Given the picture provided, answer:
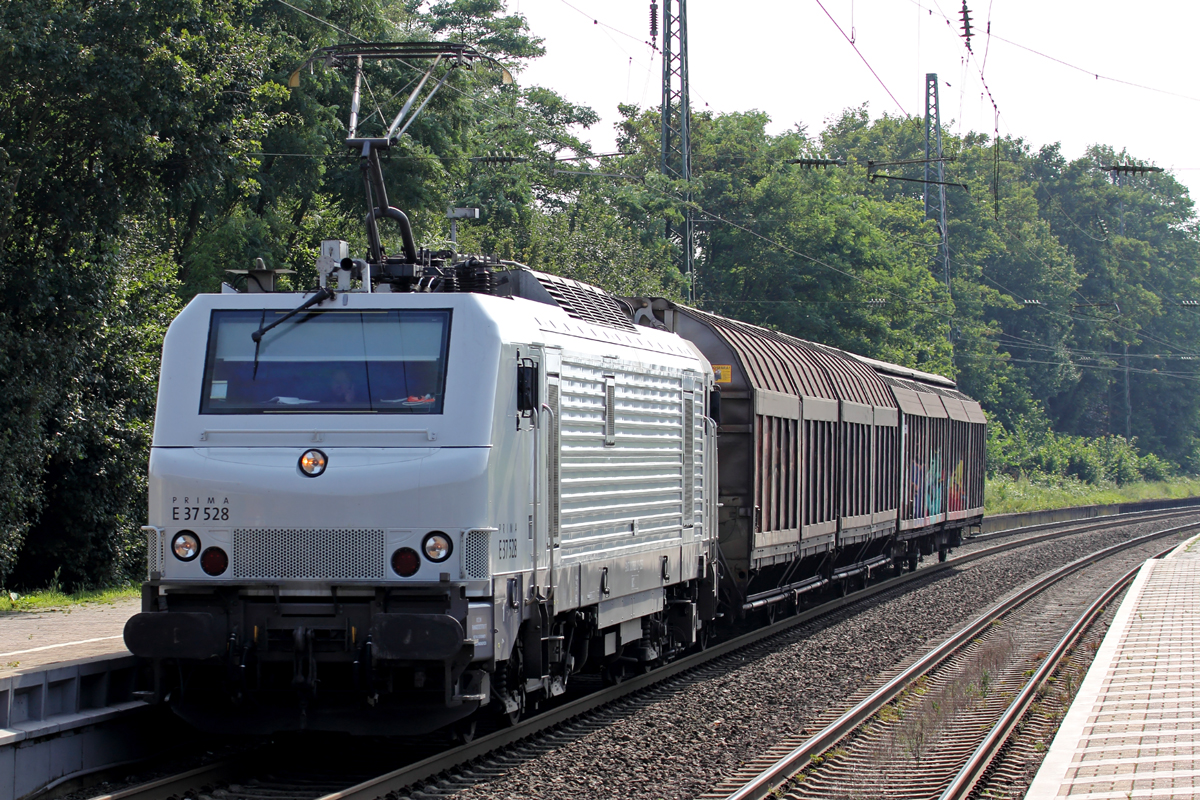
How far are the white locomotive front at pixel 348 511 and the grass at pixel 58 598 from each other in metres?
7.20

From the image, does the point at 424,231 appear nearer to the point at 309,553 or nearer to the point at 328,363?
the point at 328,363

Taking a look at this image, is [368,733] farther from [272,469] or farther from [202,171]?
[202,171]

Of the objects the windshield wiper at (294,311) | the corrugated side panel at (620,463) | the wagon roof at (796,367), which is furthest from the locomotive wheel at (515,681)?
the wagon roof at (796,367)

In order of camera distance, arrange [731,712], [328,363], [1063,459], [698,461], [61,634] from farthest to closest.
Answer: [1063,459], [698,461], [61,634], [731,712], [328,363]

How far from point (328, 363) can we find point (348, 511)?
3.35ft

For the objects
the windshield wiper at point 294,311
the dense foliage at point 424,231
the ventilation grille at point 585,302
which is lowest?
the windshield wiper at point 294,311

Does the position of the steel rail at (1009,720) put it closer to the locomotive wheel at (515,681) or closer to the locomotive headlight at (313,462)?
the locomotive wheel at (515,681)

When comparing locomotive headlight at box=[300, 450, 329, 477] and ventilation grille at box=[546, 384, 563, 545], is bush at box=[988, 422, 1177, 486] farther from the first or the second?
locomotive headlight at box=[300, 450, 329, 477]

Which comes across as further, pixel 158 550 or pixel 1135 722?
pixel 1135 722

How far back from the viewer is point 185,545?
27.8 ft

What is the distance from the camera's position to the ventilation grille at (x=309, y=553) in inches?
327

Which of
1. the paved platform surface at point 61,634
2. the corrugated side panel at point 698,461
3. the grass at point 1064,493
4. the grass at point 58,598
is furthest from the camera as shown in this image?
the grass at point 1064,493

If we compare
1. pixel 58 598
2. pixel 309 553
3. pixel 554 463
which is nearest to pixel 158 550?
pixel 309 553

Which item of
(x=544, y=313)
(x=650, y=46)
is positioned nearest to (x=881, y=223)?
(x=650, y=46)
